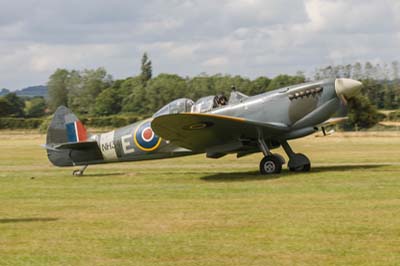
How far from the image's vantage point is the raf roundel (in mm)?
18922

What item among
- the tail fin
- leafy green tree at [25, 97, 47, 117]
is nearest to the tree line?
leafy green tree at [25, 97, 47, 117]

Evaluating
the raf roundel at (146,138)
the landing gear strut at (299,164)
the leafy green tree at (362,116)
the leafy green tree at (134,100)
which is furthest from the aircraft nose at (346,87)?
the leafy green tree at (134,100)

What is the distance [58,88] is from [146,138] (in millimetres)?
105966

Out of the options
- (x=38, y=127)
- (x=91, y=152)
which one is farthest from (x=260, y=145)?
(x=38, y=127)

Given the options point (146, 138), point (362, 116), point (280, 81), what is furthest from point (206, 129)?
point (280, 81)

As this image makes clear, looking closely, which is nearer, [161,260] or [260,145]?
[161,260]

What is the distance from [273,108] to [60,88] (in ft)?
353

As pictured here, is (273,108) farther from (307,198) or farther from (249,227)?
(249,227)

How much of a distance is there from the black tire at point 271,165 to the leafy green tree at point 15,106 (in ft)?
280

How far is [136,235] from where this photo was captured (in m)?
9.48

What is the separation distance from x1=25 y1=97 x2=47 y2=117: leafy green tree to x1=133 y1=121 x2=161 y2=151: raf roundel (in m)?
91.4

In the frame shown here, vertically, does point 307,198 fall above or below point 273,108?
below

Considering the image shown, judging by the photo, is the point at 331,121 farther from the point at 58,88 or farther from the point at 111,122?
the point at 58,88

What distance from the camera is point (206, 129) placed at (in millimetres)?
17391
